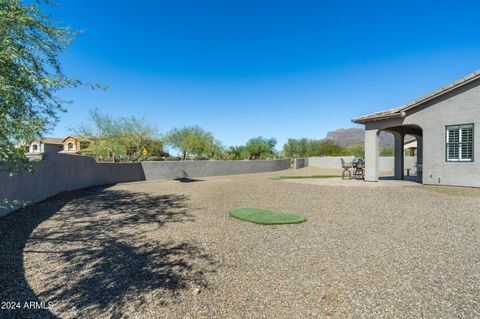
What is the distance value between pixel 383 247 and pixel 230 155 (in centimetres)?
2695

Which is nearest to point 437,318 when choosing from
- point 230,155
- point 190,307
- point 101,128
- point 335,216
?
point 190,307

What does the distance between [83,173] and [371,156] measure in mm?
14927

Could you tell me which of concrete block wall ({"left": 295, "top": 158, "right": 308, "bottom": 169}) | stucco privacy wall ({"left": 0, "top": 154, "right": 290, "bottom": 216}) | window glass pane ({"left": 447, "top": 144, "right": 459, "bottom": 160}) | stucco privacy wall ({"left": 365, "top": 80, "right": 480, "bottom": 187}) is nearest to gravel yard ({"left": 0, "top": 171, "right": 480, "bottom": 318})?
stucco privacy wall ({"left": 0, "top": 154, "right": 290, "bottom": 216})

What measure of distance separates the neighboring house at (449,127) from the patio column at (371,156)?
3.04 ft

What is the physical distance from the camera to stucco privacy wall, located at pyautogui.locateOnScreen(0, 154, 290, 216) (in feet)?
24.1

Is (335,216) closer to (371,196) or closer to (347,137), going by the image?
(371,196)

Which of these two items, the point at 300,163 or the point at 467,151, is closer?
the point at 467,151

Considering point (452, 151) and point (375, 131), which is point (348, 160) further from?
point (452, 151)

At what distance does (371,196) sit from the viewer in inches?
375

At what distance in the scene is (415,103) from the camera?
11984mm

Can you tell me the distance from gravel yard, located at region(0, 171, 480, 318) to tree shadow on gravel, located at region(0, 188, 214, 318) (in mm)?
16

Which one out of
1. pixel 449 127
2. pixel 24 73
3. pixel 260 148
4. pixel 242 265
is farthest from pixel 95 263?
pixel 260 148

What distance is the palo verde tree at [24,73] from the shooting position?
375 centimetres

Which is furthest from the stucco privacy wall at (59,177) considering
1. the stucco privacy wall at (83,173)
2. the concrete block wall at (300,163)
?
the concrete block wall at (300,163)
